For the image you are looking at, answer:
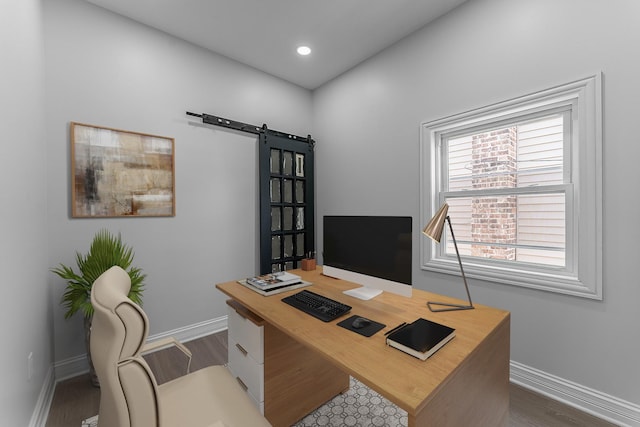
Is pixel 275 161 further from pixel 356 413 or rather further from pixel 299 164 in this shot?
pixel 356 413

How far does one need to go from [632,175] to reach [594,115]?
0.42m

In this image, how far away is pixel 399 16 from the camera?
8.11ft

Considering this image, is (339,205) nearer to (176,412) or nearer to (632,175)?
(632,175)

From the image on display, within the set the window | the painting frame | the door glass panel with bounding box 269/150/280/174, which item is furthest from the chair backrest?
the door glass panel with bounding box 269/150/280/174

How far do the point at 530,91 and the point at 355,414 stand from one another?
2.56 m

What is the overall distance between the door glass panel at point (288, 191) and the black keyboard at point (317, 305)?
2.07 m

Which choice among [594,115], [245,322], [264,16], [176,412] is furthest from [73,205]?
[594,115]

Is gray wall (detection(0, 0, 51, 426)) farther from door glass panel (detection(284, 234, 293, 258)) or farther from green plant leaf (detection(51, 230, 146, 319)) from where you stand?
door glass panel (detection(284, 234, 293, 258))

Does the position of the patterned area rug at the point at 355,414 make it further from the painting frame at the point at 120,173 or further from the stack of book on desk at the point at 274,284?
the painting frame at the point at 120,173

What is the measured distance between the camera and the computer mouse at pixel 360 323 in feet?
4.05

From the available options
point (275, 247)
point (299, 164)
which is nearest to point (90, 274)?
point (275, 247)

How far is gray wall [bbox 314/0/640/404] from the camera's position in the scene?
1.65 meters

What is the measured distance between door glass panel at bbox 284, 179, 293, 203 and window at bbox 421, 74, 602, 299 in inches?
68.0

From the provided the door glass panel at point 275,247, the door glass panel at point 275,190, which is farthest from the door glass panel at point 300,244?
the door glass panel at point 275,190
